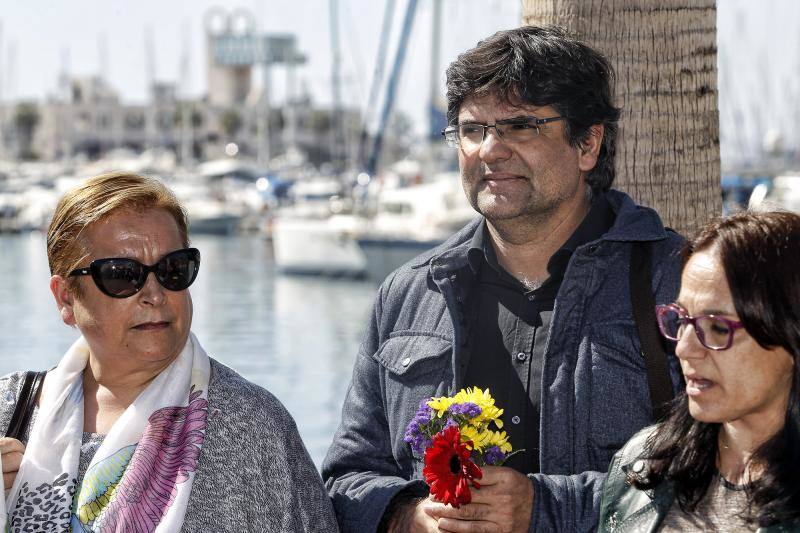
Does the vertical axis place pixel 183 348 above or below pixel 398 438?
above

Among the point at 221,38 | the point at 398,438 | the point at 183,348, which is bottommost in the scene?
the point at 398,438

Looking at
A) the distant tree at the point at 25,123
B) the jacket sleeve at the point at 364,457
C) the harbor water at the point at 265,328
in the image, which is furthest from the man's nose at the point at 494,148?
the distant tree at the point at 25,123

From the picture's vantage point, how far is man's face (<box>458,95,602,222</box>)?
11.1ft

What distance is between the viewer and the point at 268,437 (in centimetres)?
320

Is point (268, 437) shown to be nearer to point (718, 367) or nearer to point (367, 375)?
point (367, 375)

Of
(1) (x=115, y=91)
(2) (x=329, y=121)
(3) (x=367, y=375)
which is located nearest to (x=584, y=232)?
(3) (x=367, y=375)

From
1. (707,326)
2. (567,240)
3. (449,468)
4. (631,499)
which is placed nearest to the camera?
(707,326)

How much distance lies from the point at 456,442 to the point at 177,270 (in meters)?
0.90

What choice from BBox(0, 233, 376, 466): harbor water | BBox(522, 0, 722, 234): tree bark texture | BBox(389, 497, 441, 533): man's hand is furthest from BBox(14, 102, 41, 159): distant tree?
BBox(389, 497, 441, 533): man's hand

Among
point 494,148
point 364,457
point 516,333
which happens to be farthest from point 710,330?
point 364,457

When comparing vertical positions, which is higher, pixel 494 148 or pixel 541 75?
pixel 541 75

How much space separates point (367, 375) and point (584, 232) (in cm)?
75

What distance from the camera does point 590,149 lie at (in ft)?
11.5

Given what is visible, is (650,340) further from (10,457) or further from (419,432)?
(10,457)
